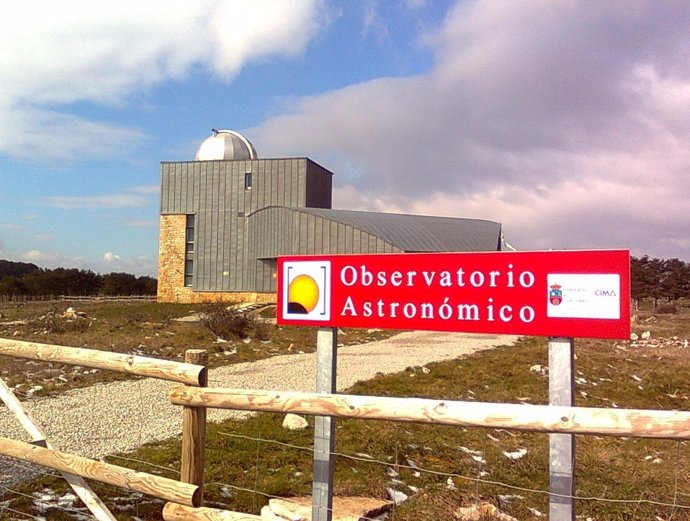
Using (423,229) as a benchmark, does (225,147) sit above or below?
above

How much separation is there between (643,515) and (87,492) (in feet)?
16.0

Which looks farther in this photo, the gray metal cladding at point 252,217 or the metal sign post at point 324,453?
the gray metal cladding at point 252,217

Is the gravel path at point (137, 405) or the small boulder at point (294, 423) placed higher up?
the small boulder at point (294, 423)

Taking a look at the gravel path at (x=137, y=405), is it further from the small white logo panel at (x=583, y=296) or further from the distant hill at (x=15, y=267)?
the distant hill at (x=15, y=267)

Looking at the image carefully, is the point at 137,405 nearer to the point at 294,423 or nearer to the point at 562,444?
the point at 294,423

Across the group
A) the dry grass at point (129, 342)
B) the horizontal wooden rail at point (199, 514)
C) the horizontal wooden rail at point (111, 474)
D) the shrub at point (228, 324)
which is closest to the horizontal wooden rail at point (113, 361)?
the horizontal wooden rail at point (111, 474)

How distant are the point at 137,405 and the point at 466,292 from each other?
7.70 metres

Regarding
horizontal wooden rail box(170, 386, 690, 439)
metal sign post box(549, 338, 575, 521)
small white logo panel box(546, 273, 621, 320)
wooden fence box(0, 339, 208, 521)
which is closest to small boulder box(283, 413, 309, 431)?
wooden fence box(0, 339, 208, 521)

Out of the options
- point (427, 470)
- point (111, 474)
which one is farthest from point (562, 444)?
point (427, 470)

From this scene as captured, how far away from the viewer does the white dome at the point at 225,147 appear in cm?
4581

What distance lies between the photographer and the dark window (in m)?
44.0

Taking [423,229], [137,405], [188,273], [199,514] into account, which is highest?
[423,229]

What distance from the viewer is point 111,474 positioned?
3.79 meters

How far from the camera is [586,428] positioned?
265 centimetres
